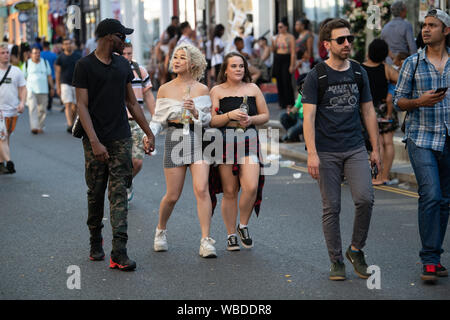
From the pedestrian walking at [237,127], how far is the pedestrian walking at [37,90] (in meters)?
12.1

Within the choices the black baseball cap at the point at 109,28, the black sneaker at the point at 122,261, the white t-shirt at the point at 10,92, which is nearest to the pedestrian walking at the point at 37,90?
the white t-shirt at the point at 10,92

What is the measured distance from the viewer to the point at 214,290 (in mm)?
6020

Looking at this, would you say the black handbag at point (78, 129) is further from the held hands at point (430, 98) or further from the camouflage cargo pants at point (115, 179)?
the held hands at point (430, 98)

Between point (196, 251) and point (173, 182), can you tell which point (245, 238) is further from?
point (173, 182)

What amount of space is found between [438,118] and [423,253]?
3.29 feet

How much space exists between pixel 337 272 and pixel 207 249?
130cm

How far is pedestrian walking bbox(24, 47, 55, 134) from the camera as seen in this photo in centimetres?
1897

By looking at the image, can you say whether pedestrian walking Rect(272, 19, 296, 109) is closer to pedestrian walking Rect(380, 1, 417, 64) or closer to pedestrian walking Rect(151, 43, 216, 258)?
pedestrian walking Rect(380, 1, 417, 64)

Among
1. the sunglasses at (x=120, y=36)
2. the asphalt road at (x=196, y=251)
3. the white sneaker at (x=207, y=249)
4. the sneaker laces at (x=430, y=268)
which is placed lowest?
the asphalt road at (x=196, y=251)

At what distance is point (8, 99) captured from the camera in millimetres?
12789

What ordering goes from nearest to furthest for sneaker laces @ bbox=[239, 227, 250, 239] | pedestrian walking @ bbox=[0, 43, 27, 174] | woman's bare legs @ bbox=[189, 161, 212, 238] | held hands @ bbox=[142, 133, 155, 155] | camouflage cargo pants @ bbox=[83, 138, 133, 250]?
camouflage cargo pants @ bbox=[83, 138, 133, 250] → held hands @ bbox=[142, 133, 155, 155] → woman's bare legs @ bbox=[189, 161, 212, 238] → sneaker laces @ bbox=[239, 227, 250, 239] → pedestrian walking @ bbox=[0, 43, 27, 174]

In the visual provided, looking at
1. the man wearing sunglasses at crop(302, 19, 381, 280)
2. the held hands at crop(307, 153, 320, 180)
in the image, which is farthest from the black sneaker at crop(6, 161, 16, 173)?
the held hands at crop(307, 153, 320, 180)

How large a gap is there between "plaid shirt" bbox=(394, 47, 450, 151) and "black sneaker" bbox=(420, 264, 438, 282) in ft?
2.82

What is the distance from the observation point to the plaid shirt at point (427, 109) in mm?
6301
